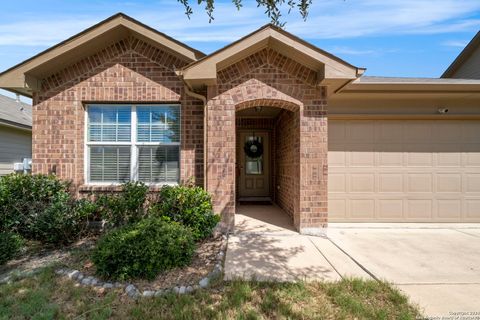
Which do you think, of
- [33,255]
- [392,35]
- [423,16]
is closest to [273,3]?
[423,16]

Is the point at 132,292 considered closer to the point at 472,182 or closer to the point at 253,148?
the point at 253,148

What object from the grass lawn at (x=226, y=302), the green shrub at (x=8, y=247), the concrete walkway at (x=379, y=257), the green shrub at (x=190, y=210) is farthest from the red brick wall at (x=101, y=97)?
the grass lawn at (x=226, y=302)

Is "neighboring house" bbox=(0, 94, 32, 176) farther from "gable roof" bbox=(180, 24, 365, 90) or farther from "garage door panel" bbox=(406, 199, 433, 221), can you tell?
"garage door panel" bbox=(406, 199, 433, 221)

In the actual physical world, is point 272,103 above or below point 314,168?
above

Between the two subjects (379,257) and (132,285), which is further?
(379,257)

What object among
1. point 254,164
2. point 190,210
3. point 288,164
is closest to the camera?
point 190,210

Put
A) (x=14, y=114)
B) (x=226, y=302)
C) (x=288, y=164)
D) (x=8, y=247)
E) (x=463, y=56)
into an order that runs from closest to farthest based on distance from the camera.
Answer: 1. (x=226, y=302)
2. (x=8, y=247)
3. (x=288, y=164)
4. (x=463, y=56)
5. (x=14, y=114)

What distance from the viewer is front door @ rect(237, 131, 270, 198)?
378 inches

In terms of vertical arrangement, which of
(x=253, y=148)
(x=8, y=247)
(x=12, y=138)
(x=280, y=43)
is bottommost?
(x=8, y=247)

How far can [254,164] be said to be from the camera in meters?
9.71

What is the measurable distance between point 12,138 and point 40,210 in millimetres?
7271

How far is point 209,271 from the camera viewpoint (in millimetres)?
3635

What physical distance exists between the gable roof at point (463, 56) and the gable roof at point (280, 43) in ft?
24.2

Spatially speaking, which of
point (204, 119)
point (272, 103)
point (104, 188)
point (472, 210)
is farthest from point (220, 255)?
point (472, 210)
